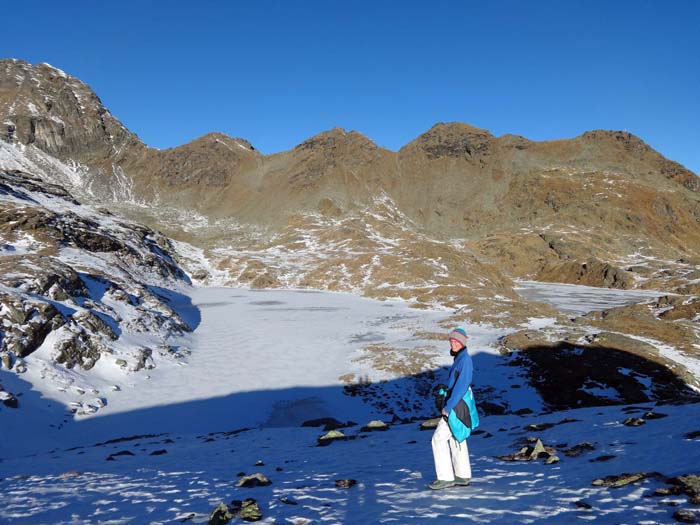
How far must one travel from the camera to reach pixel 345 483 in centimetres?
914

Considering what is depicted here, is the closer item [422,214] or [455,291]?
[455,291]

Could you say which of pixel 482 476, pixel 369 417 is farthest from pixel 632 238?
pixel 482 476

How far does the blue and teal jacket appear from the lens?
7508 mm

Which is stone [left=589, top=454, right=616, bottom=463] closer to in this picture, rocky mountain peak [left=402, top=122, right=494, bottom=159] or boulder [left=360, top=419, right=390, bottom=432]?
boulder [left=360, top=419, right=390, bottom=432]

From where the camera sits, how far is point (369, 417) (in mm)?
23359

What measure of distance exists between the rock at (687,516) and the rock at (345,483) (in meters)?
5.70

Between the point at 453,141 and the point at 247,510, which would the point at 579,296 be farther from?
the point at 453,141

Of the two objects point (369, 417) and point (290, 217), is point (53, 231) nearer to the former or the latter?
point (369, 417)

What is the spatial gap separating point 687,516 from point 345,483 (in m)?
5.96

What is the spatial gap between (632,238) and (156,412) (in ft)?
509

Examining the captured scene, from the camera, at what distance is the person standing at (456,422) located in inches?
296

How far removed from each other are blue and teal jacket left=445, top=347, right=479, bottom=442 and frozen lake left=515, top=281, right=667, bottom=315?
59.2 meters

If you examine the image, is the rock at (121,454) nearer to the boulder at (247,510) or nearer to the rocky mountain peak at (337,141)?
the boulder at (247,510)

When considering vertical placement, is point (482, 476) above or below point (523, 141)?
below
